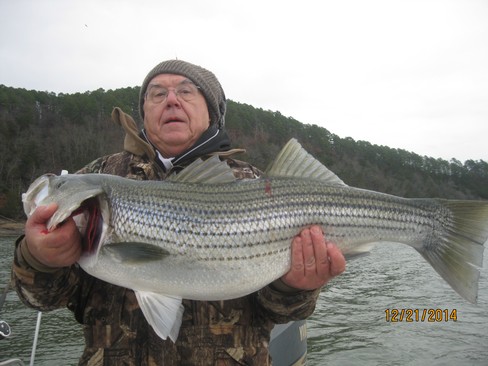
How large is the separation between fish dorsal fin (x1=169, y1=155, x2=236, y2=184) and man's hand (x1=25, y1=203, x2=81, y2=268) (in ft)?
2.93

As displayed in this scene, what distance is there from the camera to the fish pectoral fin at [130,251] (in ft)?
10.1

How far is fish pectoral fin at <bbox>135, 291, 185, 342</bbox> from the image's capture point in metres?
2.98

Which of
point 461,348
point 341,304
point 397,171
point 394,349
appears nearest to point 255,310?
point 394,349

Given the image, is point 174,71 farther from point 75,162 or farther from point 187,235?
point 75,162

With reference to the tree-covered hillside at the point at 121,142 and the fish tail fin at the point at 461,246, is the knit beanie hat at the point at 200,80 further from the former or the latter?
the tree-covered hillside at the point at 121,142

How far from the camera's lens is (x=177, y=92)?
4273 mm

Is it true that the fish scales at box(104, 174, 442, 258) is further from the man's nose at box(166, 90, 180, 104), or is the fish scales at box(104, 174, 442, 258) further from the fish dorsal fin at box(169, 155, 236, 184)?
the man's nose at box(166, 90, 180, 104)

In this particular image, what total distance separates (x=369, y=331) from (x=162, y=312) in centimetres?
1129

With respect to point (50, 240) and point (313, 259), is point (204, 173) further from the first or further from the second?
point (50, 240)

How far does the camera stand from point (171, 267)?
313cm

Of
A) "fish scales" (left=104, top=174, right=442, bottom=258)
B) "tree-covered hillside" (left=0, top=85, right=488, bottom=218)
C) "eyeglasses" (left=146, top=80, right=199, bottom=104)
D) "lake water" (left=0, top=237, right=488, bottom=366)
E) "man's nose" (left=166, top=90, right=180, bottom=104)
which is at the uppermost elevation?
"tree-covered hillside" (left=0, top=85, right=488, bottom=218)

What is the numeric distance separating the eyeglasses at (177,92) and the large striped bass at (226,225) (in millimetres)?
1118
